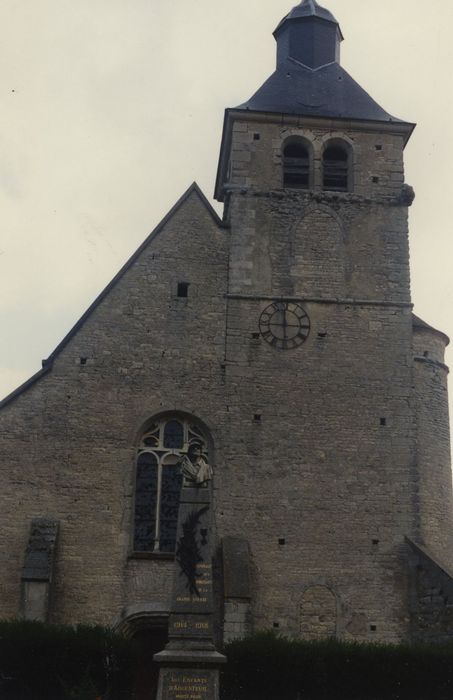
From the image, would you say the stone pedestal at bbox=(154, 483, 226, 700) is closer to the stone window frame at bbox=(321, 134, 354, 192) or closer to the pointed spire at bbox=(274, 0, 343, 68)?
the stone window frame at bbox=(321, 134, 354, 192)

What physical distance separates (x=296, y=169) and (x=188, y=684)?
40.5ft

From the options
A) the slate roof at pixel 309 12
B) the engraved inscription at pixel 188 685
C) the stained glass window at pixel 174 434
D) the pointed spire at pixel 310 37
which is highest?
the slate roof at pixel 309 12

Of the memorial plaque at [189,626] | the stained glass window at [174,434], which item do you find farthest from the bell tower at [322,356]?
the memorial plaque at [189,626]

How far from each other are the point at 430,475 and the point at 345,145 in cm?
713

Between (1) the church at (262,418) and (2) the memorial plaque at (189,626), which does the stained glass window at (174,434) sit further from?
(2) the memorial plaque at (189,626)

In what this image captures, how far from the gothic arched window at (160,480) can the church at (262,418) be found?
37 millimetres

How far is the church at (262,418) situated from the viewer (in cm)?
1828

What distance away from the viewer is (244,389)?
19.7 meters

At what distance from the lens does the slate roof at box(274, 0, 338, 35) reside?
2484cm

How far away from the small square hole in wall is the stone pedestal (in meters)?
7.45

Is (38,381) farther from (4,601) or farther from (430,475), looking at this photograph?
(430,475)

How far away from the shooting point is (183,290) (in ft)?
66.9

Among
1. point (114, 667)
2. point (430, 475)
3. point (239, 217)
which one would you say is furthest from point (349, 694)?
point (239, 217)

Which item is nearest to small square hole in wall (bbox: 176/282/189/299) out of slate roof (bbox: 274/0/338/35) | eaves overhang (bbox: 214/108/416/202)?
eaves overhang (bbox: 214/108/416/202)
